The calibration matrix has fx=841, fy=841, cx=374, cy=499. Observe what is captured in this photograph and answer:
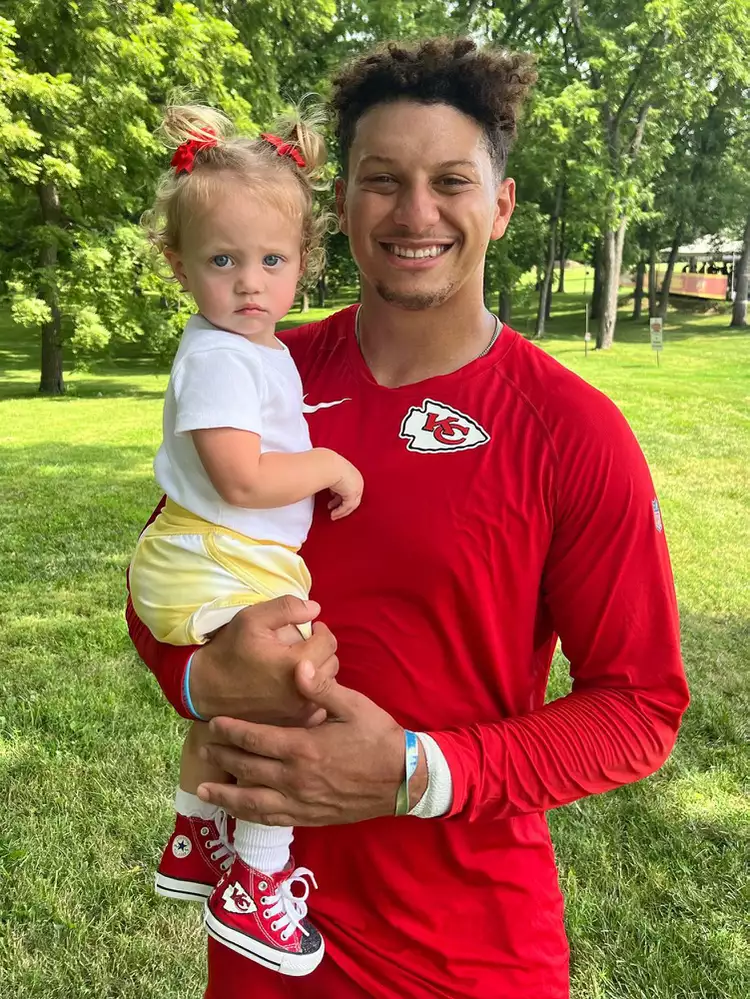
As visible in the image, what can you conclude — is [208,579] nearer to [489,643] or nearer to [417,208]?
[489,643]

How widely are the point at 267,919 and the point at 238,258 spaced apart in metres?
1.33

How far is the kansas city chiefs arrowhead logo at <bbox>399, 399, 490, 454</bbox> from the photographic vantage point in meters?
1.62

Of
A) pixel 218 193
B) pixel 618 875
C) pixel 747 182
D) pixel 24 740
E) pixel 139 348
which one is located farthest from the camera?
pixel 747 182

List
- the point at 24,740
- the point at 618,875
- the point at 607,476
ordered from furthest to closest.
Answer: the point at 24,740, the point at 618,875, the point at 607,476

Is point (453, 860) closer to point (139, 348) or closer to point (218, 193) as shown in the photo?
point (218, 193)

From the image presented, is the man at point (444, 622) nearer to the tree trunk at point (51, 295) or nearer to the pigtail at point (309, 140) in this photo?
the pigtail at point (309, 140)

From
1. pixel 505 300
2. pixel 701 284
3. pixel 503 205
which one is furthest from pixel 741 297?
pixel 503 205

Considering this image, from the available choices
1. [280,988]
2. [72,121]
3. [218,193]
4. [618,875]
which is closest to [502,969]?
[280,988]

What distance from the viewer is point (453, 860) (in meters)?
1.61

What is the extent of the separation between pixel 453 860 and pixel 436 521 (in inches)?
25.7

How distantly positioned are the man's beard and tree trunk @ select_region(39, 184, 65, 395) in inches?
632

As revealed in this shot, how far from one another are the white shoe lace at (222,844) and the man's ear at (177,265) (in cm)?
117

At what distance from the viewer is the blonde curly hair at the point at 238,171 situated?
5.68ft

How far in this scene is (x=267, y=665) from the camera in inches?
59.5
